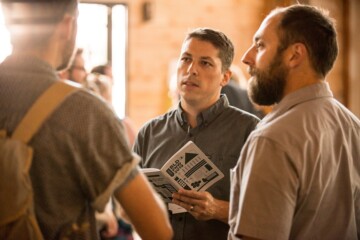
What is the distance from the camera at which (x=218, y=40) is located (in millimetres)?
2465

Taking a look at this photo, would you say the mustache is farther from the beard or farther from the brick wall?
the brick wall

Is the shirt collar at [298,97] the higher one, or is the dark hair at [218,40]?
the dark hair at [218,40]

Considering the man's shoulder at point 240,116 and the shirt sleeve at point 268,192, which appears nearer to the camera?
the shirt sleeve at point 268,192

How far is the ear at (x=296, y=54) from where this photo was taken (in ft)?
5.85

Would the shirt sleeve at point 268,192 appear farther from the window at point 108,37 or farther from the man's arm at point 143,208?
the window at point 108,37

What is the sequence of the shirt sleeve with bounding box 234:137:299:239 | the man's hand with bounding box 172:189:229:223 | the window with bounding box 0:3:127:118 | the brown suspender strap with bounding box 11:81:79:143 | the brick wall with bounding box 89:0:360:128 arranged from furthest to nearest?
the brick wall with bounding box 89:0:360:128, the window with bounding box 0:3:127:118, the man's hand with bounding box 172:189:229:223, the shirt sleeve with bounding box 234:137:299:239, the brown suspender strap with bounding box 11:81:79:143

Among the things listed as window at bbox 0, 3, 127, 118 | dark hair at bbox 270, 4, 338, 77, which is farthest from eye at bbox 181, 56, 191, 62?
window at bbox 0, 3, 127, 118

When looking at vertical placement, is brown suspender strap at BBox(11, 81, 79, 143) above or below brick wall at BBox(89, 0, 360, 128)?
above

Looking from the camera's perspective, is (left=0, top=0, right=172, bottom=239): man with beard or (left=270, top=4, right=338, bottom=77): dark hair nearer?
(left=0, top=0, right=172, bottom=239): man with beard

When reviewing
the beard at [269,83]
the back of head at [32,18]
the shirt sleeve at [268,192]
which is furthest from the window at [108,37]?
the back of head at [32,18]

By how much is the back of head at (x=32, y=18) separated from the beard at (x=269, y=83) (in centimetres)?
74

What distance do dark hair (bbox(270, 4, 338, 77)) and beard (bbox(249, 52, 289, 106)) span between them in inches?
2.6

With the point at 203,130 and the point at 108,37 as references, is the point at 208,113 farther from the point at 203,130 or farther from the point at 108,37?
the point at 108,37

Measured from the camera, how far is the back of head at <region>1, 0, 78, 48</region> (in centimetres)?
131
